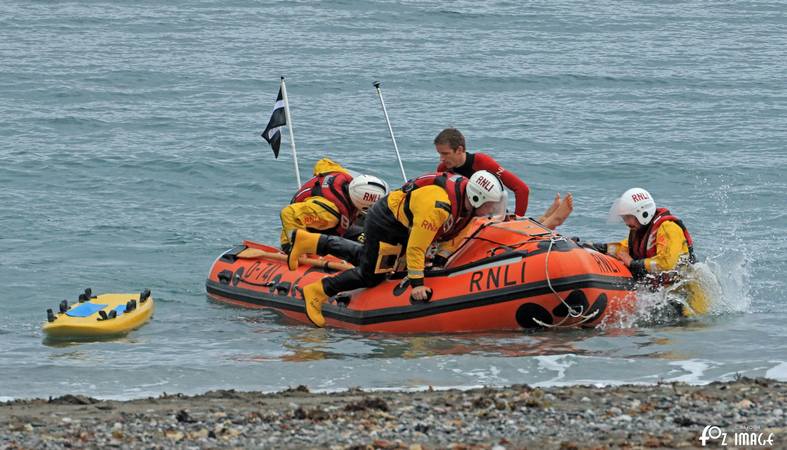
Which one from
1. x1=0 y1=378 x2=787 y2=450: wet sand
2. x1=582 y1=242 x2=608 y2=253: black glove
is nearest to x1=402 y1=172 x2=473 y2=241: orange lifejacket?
x1=582 y1=242 x2=608 y2=253: black glove

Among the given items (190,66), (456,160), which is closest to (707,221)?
(456,160)

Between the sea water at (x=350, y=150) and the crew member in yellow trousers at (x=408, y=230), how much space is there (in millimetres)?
551

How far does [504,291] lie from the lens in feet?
36.9

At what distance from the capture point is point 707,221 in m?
17.6

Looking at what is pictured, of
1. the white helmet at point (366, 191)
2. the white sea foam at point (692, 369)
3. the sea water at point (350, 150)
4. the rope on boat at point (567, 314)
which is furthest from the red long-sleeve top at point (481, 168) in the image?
the white sea foam at point (692, 369)

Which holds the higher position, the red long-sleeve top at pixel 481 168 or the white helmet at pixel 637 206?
the red long-sleeve top at pixel 481 168

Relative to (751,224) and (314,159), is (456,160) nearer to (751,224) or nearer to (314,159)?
(751,224)

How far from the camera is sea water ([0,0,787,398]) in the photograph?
1053cm

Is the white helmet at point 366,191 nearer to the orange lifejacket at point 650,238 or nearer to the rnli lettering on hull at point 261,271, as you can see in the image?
the rnli lettering on hull at point 261,271

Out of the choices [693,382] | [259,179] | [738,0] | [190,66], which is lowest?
[693,382]

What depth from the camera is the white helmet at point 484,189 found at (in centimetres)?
1088

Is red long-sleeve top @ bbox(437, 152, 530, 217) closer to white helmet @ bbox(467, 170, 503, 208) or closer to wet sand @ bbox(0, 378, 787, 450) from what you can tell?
white helmet @ bbox(467, 170, 503, 208)

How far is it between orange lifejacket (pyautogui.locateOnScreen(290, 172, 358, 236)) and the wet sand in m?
4.21

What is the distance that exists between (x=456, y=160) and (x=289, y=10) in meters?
22.6
